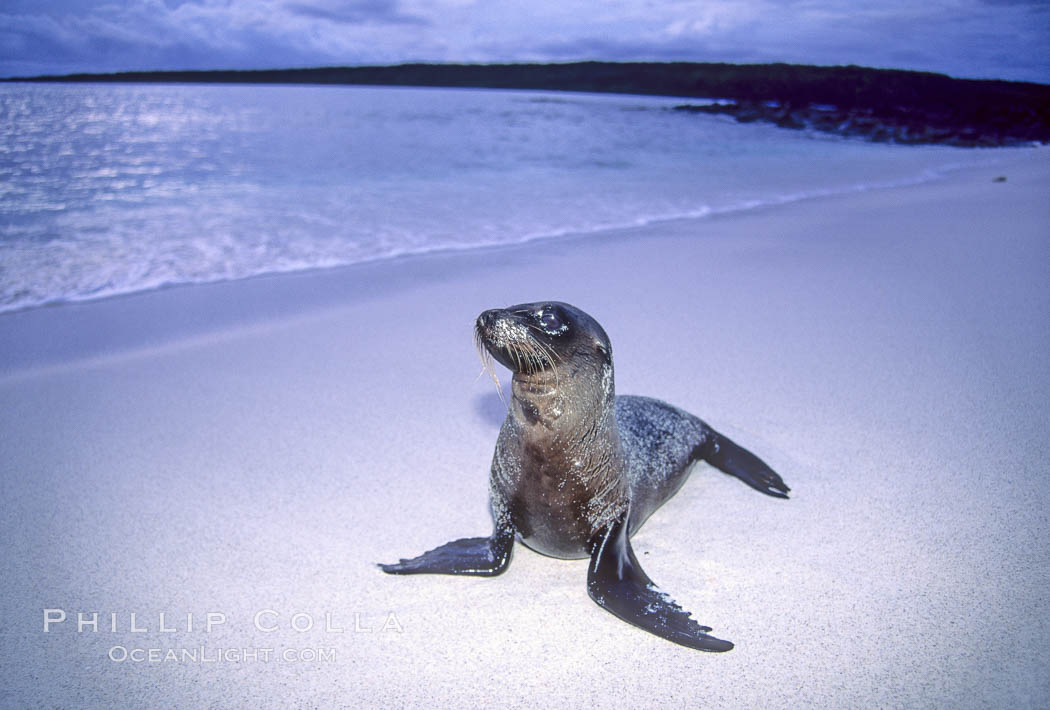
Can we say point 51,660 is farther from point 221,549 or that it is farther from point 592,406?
point 592,406

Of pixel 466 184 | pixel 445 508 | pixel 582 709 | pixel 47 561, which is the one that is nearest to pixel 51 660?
pixel 47 561

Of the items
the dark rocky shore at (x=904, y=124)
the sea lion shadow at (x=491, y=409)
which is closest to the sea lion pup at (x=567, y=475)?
the sea lion shadow at (x=491, y=409)

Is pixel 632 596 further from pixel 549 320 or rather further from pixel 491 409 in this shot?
pixel 491 409

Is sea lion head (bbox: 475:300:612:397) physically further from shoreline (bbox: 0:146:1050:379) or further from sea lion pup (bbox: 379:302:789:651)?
shoreline (bbox: 0:146:1050:379)

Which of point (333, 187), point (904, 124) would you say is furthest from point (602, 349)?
point (904, 124)

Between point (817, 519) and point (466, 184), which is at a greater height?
point (466, 184)

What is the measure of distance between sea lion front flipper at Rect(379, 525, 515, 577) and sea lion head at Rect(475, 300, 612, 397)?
0.60m

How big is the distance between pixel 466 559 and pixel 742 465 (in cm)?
127

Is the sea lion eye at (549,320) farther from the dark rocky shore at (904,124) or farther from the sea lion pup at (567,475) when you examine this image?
the dark rocky shore at (904,124)

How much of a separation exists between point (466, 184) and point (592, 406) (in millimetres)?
8908

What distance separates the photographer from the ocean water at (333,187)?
20.2ft

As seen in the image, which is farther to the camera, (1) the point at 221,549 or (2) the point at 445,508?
(2) the point at 445,508

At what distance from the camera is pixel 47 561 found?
2365 millimetres

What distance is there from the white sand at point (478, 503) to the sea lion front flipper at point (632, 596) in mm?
87
